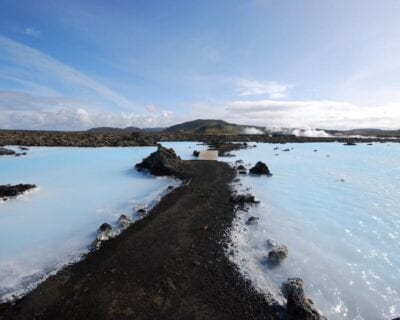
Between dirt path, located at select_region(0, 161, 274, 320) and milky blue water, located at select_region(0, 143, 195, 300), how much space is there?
807mm

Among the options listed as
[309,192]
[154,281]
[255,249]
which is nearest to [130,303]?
[154,281]

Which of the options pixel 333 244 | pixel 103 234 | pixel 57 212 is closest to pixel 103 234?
pixel 103 234

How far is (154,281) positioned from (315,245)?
16.9ft

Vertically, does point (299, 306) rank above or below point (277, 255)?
above

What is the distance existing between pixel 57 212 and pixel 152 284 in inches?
277

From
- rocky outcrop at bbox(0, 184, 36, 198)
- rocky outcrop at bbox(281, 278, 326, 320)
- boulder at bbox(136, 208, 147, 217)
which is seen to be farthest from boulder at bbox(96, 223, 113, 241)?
rocky outcrop at bbox(0, 184, 36, 198)

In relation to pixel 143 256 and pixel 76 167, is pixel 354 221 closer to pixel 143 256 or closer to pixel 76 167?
pixel 143 256

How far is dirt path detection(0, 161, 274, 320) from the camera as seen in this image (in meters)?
5.45

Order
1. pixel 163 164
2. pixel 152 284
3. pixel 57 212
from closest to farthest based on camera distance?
1. pixel 152 284
2. pixel 57 212
3. pixel 163 164

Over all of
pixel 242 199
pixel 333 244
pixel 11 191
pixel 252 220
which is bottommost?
pixel 333 244

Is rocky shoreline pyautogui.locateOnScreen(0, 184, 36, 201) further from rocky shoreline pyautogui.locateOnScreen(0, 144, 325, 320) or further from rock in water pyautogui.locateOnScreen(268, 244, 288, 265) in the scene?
rock in water pyautogui.locateOnScreen(268, 244, 288, 265)

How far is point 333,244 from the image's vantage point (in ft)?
29.0

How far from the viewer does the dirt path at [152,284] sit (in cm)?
545

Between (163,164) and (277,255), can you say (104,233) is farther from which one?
(163,164)
